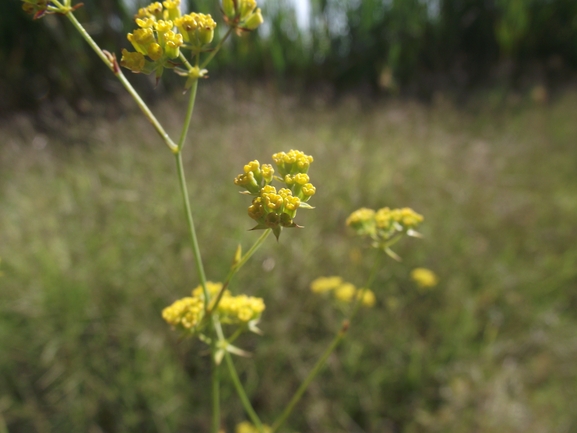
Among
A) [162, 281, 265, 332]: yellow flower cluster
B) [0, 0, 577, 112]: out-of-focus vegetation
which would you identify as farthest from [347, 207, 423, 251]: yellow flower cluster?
[0, 0, 577, 112]: out-of-focus vegetation

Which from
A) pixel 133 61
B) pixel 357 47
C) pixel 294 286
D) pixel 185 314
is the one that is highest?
pixel 133 61

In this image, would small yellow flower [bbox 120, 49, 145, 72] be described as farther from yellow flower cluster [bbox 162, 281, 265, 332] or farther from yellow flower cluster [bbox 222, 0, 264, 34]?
yellow flower cluster [bbox 162, 281, 265, 332]

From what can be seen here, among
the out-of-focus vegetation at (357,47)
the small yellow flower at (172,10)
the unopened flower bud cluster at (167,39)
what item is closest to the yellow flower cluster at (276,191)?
Result: the unopened flower bud cluster at (167,39)

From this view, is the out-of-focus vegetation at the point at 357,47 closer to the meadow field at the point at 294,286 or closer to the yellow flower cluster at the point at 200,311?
the meadow field at the point at 294,286

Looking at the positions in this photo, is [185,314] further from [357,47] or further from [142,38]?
[357,47]

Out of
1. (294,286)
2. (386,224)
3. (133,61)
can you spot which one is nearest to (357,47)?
(294,286)

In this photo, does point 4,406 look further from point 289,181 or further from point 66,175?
point 66,175
